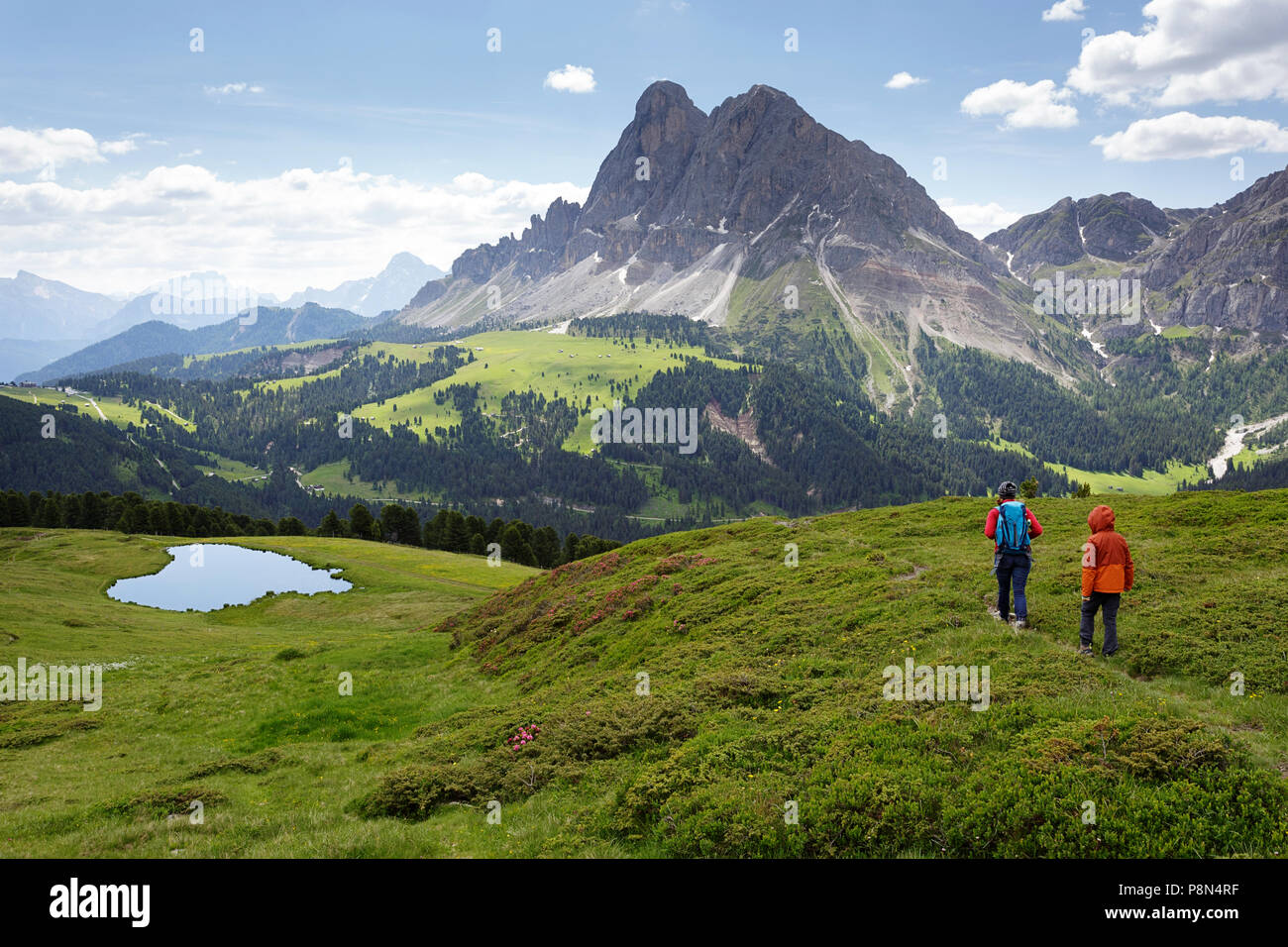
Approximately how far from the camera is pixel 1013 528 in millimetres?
21422

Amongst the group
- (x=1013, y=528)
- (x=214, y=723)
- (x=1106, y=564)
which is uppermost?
(x=1013, y=528)

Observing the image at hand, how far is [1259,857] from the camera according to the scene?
10266 mm

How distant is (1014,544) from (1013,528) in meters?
0.54

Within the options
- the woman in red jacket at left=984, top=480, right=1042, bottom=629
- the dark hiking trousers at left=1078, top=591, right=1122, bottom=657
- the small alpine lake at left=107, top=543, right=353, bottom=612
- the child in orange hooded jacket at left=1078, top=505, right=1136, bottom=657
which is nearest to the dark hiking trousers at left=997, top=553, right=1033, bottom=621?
the woman in red jacket at left=984, top=480, right=1042, bottom=629

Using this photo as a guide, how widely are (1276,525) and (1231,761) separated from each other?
24813 millimetres

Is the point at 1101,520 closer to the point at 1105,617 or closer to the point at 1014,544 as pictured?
the point at 1014,544

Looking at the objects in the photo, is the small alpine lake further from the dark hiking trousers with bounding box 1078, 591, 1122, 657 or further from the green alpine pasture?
the dark hiking trousers with bounding box 1078, 591, 1122, 657

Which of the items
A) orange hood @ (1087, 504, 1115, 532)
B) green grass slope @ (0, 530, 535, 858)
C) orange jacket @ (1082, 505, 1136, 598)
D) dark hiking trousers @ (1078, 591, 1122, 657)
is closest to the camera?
green grass slope @ (0, 530, 535, 858)

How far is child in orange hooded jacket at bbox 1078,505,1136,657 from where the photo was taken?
18.7m

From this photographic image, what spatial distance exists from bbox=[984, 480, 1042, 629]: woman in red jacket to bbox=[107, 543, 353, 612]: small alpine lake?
8099cm

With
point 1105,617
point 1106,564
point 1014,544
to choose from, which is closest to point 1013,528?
point 1014,544

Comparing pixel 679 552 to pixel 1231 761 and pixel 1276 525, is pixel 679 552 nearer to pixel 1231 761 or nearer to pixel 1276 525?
pixel 1276 525
